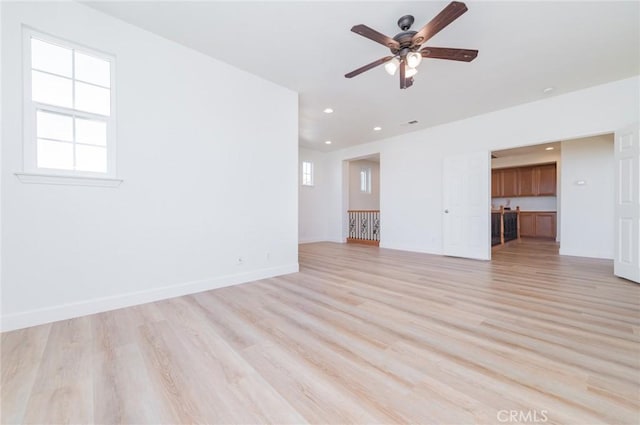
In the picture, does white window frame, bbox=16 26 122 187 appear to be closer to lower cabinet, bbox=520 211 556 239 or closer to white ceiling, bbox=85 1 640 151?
white ceiling, bbox=85 1 640 151

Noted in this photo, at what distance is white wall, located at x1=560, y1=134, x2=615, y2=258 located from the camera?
482cm

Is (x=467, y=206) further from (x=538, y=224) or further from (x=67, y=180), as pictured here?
(x=67, y=180)

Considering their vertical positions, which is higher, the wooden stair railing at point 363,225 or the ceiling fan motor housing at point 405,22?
the ceiling fan motor housing at point 405,22

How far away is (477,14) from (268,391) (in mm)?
3520

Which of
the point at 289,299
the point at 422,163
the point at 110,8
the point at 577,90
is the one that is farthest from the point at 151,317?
the point at 577,90

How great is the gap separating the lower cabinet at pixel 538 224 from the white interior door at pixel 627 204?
209 inches

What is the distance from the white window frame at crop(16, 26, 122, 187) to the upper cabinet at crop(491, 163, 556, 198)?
34.4 ft

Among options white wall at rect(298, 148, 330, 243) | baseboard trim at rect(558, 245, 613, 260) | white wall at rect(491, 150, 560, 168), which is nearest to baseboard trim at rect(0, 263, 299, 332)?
white wall at rect(298, 148, 330, 243)

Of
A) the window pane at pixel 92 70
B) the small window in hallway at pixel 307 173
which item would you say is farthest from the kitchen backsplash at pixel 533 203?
the window pane at pixel 92 70

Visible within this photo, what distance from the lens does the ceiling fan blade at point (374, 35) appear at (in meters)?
2.11

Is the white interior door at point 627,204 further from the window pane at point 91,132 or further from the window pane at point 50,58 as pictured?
the window pane at point 50,58

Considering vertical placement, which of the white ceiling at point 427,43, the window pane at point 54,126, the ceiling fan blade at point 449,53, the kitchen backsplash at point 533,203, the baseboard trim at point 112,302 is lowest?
the baseboard trim at point 112,302

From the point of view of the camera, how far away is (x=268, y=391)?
1.37 m

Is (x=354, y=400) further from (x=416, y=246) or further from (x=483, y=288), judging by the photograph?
(x=416, y=246)
